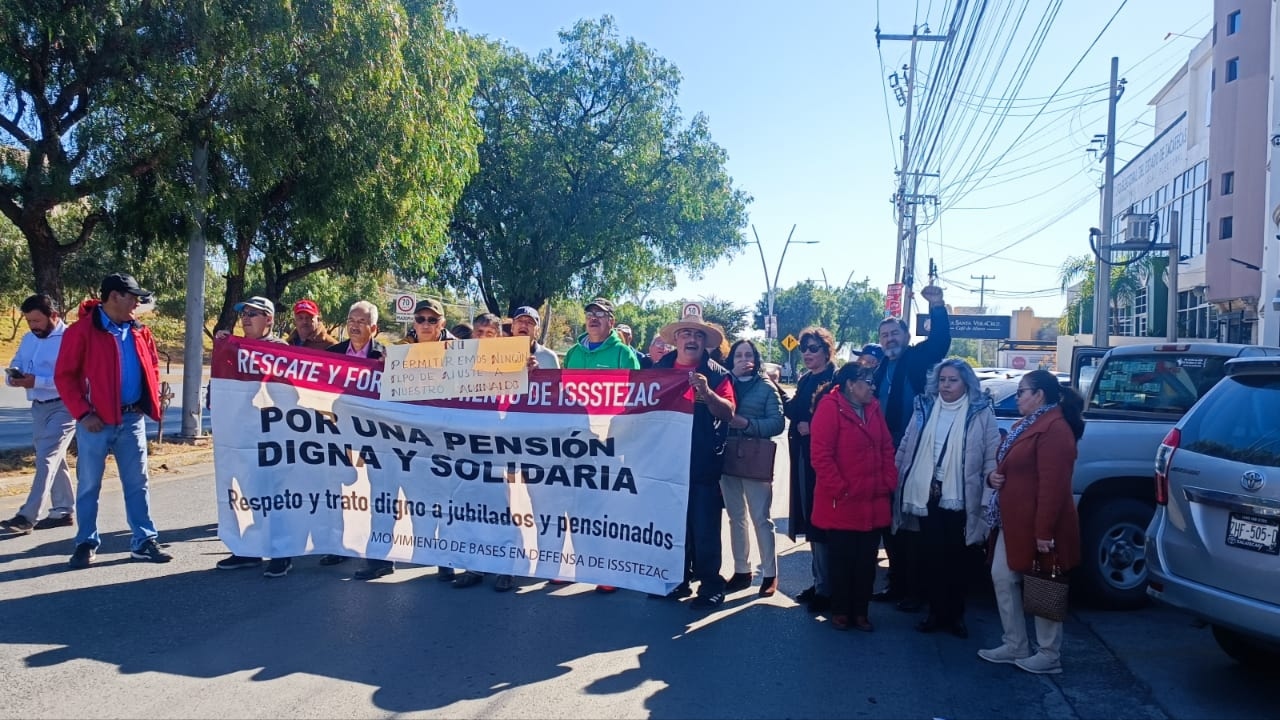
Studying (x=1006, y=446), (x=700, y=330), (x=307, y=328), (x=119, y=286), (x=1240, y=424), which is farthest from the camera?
(x=307, y=328)

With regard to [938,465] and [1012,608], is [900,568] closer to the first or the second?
[938,465]

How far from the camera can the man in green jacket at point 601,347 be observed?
6.72m

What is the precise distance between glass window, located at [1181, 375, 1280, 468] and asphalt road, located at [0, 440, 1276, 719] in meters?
1.29

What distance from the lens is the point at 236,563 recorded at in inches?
262

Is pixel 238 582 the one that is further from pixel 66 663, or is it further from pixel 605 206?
pixel 605 206

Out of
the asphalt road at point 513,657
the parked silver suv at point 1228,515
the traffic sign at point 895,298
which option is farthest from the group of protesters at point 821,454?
the traffic sign at point 895,298

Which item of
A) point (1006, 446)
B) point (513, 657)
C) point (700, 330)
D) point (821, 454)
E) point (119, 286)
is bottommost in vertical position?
point (513, 657)

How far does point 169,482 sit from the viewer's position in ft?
34.9

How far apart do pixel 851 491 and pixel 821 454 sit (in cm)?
29

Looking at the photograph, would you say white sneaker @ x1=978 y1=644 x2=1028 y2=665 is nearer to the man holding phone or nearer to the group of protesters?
the group of protesters

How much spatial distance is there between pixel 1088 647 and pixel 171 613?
18.5 feet

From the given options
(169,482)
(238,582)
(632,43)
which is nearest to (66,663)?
(238,582)

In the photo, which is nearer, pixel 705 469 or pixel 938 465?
pixel 938 465

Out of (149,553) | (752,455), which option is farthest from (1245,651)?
(149,553)
